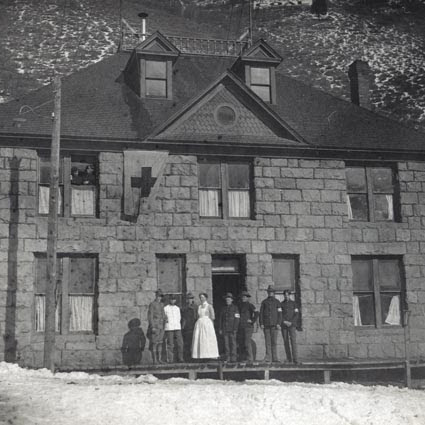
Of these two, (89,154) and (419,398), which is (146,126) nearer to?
(89,154)

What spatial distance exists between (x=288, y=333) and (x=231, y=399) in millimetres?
6000

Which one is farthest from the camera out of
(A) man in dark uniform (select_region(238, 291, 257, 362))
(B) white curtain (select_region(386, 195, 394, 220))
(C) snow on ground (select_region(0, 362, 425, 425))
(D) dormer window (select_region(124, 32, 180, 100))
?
(D) dormer window (select_region(124, 32, 180, 100))

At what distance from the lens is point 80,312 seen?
18.2 meters

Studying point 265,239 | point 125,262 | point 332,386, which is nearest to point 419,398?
point 332,386

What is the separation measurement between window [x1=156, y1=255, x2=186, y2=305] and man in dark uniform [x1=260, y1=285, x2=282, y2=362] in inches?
96.3

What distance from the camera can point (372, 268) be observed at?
66.2 feet

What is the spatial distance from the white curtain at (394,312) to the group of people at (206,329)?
11.4 feet

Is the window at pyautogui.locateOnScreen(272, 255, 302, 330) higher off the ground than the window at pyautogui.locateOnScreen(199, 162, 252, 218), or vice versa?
the window at pyautogui.locateOnScreen(199, 162, 252, 218)

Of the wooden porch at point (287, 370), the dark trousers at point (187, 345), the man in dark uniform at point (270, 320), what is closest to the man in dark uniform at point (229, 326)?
the wooden porch at point (287, 370)

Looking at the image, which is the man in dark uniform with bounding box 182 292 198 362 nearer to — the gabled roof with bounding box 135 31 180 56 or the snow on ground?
the snow on ground

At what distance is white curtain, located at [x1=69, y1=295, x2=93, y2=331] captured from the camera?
18109 mm

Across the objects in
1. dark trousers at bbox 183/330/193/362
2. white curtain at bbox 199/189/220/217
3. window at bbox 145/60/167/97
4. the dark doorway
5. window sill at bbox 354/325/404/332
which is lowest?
dark trousers at bbox 183/330/193/362

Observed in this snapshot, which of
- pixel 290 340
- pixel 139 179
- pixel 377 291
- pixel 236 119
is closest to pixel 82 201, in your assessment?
pixel 139 179

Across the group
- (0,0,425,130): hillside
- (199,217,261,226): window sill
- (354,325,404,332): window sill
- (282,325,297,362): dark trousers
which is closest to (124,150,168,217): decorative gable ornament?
(199,217,261,226): window sill
